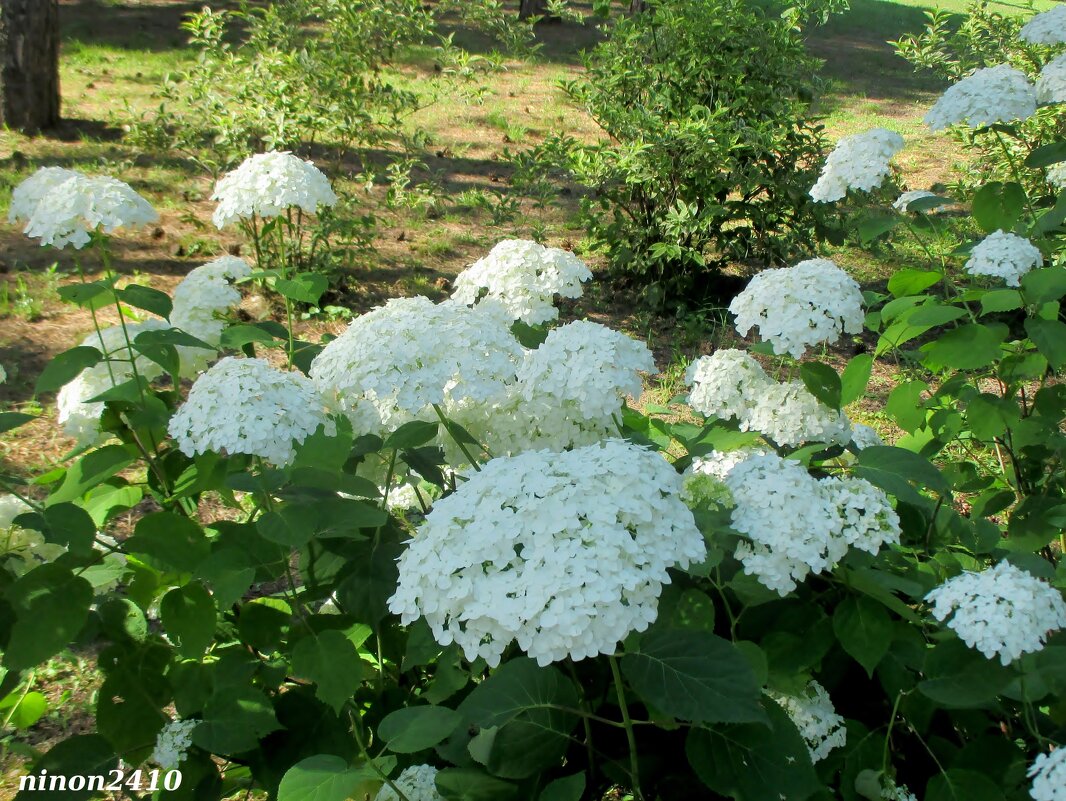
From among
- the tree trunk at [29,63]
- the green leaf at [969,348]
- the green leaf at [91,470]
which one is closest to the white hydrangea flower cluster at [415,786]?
the green leaf at [91,470]

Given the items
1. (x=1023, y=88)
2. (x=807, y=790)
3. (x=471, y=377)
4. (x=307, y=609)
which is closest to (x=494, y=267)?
(x=471, y=377)

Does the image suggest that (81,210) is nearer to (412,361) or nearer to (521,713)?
(412,361)

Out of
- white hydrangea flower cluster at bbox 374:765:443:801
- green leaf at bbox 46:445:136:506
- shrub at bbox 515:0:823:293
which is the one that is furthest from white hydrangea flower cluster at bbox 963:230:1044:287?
shrub at bbox 515:0:823:293

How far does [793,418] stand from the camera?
79.7 inches

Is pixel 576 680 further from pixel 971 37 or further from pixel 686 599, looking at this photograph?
pixel 971 37

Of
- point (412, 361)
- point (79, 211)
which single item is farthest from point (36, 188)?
point (412, 361)

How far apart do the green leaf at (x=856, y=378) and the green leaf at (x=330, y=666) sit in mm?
1290

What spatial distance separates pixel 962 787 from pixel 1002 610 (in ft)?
0.92

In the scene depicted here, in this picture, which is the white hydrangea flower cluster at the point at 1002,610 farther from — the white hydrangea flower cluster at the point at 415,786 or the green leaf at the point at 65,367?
the green leaf at the point at 65,367

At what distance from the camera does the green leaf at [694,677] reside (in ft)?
4.17

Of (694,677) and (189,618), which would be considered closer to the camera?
(694,677)

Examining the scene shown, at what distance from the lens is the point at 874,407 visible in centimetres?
500

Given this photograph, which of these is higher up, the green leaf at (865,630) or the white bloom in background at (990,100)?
the white bloom in background at (990,100)

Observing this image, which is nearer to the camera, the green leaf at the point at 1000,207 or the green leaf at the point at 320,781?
the green leaf at the point at 320,781
